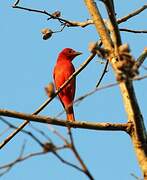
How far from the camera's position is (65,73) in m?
8.92

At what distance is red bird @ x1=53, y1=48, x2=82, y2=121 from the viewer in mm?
8836

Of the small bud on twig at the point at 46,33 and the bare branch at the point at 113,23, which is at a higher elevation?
the bare branch at the point at 113,23

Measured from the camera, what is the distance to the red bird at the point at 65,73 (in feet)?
29.0

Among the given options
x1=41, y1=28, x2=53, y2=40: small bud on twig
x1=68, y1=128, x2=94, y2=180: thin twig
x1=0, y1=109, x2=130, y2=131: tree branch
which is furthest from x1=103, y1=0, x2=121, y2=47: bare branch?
x1=41, y1=28, x2=53, y2=40: small bud on twig

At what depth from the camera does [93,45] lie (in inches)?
87.6

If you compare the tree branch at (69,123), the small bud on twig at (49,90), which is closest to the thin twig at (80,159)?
the small bud on twig at (49,90)

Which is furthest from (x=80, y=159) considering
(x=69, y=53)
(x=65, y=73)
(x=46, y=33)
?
(x=69, y=53)

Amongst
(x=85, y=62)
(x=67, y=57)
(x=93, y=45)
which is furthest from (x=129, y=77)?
(x=67, y=57)

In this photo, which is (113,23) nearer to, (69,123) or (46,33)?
(69,123)

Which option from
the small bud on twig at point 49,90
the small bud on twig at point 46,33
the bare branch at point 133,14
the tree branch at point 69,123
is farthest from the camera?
the small bud on twig at point 46,33

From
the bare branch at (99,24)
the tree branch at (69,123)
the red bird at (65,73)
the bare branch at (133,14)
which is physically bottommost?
the red bird at (65,73)

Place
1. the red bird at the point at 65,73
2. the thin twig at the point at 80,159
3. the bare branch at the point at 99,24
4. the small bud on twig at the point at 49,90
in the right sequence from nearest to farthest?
the thin twig at the point at 80,159 → the small bud on twig at the point at 49,90 → the bare branch at the point at 99,24 → the red bird at the point at 65,73

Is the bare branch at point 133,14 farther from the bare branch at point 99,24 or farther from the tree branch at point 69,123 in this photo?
the tree branch at point 69,123

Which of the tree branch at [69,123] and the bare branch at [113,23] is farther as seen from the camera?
the bare branch at [113,23]
